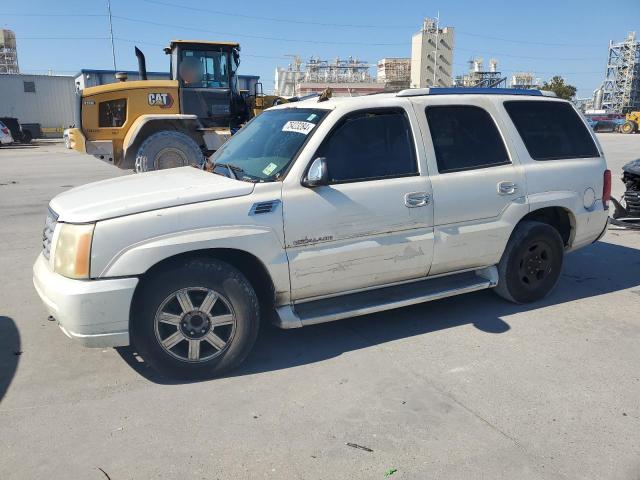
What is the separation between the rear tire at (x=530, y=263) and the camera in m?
4.52

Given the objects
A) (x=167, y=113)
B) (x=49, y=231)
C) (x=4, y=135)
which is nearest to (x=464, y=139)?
(x=49, y=231)

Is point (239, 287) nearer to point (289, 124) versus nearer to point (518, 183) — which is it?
point (289, 124)

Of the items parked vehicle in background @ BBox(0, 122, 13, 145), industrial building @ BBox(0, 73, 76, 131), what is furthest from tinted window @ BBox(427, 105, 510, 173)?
industrial building @ BBox(0, 73, 76, 131)

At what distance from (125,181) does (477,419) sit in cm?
298

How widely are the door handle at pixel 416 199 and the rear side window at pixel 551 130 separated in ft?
4.18

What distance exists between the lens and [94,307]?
3.08 meters

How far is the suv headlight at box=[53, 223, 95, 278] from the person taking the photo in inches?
120

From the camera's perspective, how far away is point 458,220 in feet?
13.5

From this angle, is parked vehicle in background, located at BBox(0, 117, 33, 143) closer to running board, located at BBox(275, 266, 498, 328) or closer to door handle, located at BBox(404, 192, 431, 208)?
running board, located at BBox(275, 266, 498, 328)

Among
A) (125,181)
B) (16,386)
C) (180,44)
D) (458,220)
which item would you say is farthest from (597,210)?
(180,44)

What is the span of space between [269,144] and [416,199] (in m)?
1.21

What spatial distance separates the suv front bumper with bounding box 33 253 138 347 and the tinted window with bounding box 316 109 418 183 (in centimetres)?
162

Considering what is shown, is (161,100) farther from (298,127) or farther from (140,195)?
(140,195)

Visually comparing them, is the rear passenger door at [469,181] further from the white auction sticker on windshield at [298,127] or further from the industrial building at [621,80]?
the industrial building at [621,80]
